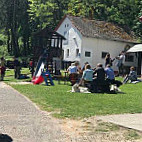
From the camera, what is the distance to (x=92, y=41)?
104 ft

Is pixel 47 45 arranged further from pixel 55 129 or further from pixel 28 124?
pixel 55 129

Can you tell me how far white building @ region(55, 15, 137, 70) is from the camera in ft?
104

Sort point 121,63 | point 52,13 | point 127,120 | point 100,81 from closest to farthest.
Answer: point 127,120
point 100,81
point 121,63
point 52,13

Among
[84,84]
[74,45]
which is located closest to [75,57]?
[74,45]

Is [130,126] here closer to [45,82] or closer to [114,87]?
[114,87]

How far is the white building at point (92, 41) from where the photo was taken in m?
31.7

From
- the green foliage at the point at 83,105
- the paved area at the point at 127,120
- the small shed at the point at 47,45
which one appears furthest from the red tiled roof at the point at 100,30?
the paved area at the point at 127,120

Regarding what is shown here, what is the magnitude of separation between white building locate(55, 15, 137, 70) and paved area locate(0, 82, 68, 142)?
21.7 m

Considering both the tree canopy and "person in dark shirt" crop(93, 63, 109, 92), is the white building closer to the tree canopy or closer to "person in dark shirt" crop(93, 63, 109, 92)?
the tree canopy

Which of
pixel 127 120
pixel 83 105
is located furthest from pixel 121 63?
pixel 127 120

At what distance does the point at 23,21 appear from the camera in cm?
5134

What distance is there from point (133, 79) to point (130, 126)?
1330 centimetres

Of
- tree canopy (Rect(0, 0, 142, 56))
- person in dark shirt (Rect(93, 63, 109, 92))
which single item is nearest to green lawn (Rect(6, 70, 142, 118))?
person in dark shirt (Rect(93, 63, 109, 92))

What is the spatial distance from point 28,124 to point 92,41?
24.8 meters
